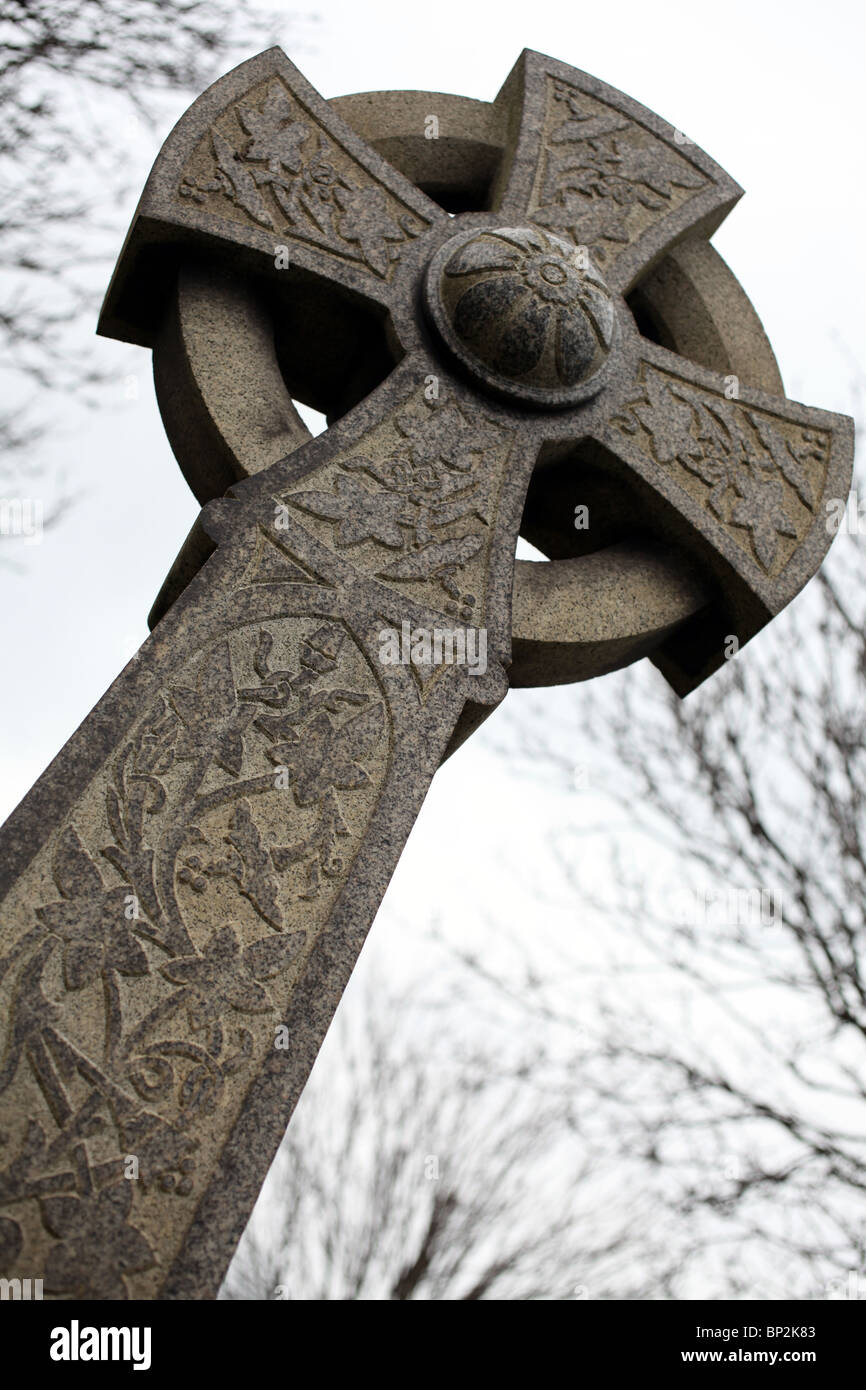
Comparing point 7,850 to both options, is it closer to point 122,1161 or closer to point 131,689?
point 131,689

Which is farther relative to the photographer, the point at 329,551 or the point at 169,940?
the point at 329,551

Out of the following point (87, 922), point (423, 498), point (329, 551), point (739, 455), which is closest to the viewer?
point (87, 922)

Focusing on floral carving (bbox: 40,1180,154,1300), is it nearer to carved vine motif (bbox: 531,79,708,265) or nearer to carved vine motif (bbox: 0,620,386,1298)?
carved vine motif (bbox: 0,620,386,1298)

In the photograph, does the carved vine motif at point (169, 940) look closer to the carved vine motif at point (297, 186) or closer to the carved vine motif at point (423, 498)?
the carved vine motif at point (423, 498)

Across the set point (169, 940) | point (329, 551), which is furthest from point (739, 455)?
point (169, 940)

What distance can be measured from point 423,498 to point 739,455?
0.92m

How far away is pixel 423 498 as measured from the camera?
98.4 inches

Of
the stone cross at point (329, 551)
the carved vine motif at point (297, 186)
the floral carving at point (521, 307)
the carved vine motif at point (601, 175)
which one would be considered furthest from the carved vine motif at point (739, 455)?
the carved vine motif at point (297, 186)

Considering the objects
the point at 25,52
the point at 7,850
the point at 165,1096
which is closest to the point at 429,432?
the point at 7,850

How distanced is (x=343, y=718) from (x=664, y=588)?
941mm

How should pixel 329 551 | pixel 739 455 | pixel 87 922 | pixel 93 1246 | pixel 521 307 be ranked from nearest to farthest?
1. pixel 93 1246
2. pixel 87 922
3. pixel 329 551
4. pixel 521 307
5. pixel 739 455

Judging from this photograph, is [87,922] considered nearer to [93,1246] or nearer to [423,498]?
[93,1246]

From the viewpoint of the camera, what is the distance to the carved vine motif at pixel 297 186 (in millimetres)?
2607

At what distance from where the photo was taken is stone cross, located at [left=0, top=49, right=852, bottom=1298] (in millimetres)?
1780
